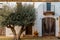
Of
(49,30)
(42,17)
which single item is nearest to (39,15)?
(42,17)

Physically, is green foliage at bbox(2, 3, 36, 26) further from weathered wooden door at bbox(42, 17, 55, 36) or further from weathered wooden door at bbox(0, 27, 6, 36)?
weathered wooden door at bbox(42, 17, 55, 36)

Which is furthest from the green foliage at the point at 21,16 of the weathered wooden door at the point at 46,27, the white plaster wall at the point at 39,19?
the weathered wooden door at the point at 46,27

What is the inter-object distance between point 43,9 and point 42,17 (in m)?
0.33

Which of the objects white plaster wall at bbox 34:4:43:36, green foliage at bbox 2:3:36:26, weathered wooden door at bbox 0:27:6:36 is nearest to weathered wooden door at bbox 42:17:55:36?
white plaster wall at bbox 34:4:43:36

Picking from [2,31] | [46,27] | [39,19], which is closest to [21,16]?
[39,19]

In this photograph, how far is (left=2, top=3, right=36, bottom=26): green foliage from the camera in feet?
19.1

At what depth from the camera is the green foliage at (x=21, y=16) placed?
5828 mm

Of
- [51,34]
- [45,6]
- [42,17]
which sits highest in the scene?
[45,6]

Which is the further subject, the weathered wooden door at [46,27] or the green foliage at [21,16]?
the green foliage at [21,16]

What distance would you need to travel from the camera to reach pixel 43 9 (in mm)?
6012

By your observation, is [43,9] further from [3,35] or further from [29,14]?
[3,35]

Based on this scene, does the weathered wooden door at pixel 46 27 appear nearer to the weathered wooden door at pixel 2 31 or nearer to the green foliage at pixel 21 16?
the green foliage at pixel 21 16

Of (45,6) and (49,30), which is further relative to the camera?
(45,6)

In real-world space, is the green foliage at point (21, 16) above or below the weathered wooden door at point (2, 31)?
above
